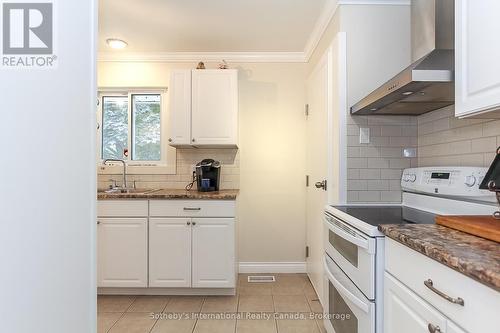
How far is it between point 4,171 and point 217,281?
7.38ft

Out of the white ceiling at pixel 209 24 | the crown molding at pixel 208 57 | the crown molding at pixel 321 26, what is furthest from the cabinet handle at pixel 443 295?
the crown molding at pixel 208 57

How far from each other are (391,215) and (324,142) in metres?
0.94

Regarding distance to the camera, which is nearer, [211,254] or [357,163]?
[357,163]

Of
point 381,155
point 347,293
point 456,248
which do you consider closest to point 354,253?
point 347,293

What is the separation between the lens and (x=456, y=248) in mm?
925

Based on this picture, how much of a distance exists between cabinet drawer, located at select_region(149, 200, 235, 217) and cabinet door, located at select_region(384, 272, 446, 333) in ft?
5.22

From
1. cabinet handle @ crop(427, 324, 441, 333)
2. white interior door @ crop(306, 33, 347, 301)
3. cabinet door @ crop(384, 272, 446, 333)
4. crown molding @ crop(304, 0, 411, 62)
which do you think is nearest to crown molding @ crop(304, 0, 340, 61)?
crown molding @ crop(304, 0, 411, 62)

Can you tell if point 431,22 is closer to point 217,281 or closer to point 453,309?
point 453,309

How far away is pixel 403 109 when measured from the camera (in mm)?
1960

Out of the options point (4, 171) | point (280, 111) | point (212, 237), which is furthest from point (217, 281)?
point (4, 171)

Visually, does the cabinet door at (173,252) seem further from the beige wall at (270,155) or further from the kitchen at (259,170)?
the beige wall at (270,155)

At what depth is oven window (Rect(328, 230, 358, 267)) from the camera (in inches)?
58.5

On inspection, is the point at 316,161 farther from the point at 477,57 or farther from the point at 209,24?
the point at 477,57

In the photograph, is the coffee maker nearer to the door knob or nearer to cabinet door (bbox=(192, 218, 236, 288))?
cabinet door (bbox=(192, 218, 236, 288))
